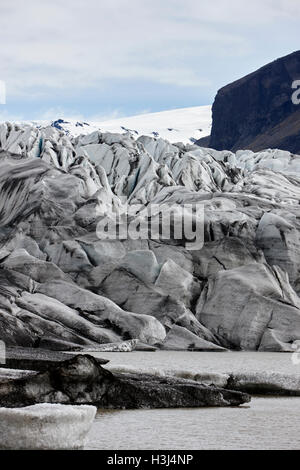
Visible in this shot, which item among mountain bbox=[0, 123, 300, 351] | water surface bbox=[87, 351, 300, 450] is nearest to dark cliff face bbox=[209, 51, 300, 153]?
mountain bbox=[0, 123, 300, 351]

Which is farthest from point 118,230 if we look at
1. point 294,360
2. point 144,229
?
point 294,360

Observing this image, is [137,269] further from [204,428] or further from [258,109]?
[258,109]

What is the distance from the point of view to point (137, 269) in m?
36.3

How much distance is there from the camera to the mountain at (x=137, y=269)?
32.6 m

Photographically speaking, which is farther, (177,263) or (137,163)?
(137,163)

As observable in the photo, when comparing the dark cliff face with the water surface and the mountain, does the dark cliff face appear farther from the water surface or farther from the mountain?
the water surface

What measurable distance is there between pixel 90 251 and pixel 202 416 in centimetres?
2428

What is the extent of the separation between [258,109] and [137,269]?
526ft

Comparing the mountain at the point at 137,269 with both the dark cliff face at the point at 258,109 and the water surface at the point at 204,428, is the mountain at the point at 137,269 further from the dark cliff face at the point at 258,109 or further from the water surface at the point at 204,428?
the dark cliff face at the point at 258,109

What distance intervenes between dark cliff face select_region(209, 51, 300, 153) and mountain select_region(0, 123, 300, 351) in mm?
134391

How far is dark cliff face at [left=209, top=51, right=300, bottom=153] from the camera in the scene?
184125 millimetres

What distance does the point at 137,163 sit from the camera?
68875mm

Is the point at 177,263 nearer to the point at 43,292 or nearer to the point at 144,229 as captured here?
the point at 144,229
